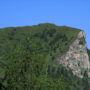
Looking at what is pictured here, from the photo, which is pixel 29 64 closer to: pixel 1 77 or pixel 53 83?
pixel 53 83

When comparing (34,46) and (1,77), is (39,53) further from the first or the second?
(1,77)

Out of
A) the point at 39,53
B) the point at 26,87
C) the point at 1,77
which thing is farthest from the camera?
the point at 1,77

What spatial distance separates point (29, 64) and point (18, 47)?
5.68 m

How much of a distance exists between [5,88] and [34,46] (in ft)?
34.4

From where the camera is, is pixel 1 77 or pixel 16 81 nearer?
pixel 16 81

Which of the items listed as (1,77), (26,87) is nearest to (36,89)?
(26,87)

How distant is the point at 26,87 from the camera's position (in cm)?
7862

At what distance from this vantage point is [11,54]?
84.6 meters

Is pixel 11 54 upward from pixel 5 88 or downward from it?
upward

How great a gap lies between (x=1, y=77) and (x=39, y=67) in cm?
1974

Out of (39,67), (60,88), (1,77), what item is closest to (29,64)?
(39,67)

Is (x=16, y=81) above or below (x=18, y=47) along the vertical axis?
below

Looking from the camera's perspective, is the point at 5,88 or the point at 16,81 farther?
the point at 5,88

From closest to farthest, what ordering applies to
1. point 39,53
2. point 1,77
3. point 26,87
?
point 26,87
point 39,53
point 1,77
